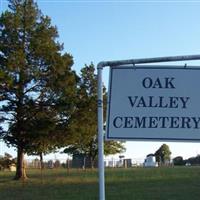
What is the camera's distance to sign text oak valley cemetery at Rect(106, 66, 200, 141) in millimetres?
5559

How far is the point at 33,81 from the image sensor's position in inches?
1538

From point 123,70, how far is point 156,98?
458 mm

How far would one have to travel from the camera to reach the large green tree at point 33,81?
38188mm

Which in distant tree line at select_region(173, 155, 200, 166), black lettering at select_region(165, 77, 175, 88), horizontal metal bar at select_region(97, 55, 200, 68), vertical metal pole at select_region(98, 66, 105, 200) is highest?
distant tree line at select_region(173, 155, 200, 166)

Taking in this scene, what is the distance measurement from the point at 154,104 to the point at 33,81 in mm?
33926

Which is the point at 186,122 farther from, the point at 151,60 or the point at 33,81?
the point at 33,81

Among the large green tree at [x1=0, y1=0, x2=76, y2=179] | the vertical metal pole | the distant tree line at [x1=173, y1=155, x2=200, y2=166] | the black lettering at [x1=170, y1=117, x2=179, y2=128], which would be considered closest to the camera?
the vertical metal pole

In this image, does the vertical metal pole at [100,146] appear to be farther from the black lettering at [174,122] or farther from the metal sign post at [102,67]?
the black lettering at [174,122]

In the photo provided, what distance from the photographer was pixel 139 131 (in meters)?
5.54

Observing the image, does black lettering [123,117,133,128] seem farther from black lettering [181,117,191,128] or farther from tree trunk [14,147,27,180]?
tree trunk [14,147,27,180]

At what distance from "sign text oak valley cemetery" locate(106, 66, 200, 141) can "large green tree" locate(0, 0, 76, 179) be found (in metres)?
32.3

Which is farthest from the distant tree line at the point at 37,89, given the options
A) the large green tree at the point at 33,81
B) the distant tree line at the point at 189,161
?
the distant tree line at the point at 189,161

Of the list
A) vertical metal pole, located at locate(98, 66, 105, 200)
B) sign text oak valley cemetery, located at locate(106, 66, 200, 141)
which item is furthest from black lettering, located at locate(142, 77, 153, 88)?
vertical metal pole, located at locate(98, 66, 105, 200)

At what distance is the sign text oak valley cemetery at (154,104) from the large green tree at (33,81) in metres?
32.3
